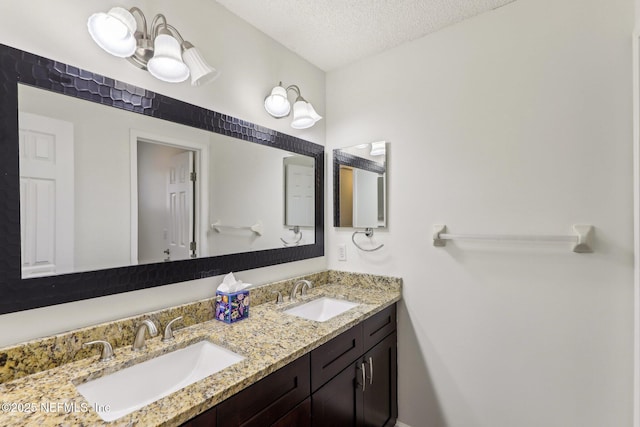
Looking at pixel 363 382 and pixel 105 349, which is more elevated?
pixel 105 349

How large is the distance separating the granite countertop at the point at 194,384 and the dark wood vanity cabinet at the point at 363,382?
11cm

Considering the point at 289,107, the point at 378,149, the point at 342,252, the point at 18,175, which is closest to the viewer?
the point at 18,175

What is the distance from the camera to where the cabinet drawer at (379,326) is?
1623 mm

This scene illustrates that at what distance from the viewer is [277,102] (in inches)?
69.8

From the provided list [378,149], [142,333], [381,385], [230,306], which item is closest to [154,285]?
[142,333]

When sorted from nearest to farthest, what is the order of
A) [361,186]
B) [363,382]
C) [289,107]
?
1. [363,382]
2. [289,107]
3. [361,186]

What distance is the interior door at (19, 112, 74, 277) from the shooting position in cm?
97

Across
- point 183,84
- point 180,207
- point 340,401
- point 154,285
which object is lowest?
point 340,401

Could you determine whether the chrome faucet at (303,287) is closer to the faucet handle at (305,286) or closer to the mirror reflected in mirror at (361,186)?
the faucet handle at (305,286)

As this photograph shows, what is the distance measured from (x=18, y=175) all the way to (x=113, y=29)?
60 centimetres

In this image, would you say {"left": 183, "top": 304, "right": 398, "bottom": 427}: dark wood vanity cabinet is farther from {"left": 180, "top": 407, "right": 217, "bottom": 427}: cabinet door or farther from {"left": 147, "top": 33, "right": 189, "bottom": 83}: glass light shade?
{"left": 147, "top": 33, "right": 189, "bottom": 83}: glass light shade

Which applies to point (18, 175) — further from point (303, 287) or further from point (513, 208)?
point (513, 208)

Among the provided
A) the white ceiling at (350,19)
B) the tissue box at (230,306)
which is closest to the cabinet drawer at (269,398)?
the tissue box at (230,306)

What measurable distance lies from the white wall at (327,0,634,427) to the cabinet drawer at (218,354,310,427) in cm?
96
